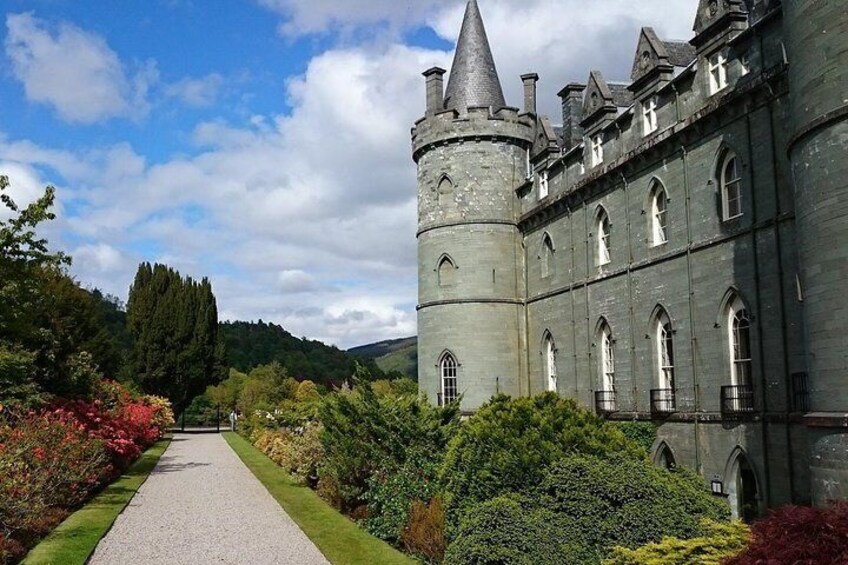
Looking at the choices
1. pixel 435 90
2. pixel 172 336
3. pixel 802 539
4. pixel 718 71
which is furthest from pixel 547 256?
pixel 172 336

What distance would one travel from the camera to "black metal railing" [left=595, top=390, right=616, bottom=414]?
70.7 ft

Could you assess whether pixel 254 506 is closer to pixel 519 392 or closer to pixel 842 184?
pixel 519 392

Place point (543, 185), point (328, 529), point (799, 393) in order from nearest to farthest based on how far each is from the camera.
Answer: point (799, 393)
point (328, 529)
point (543, 185)

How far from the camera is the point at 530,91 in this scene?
1136 inches

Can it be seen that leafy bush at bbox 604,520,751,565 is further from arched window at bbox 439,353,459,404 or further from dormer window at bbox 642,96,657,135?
arched window at bbox 439,353,459,404

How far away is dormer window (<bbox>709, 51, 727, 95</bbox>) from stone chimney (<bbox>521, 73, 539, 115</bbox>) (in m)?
11.0

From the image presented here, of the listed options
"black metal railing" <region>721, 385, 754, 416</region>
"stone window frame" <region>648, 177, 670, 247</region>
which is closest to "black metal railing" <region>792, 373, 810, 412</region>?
"black metal railing" <region>721, 385, 754, 416</region>

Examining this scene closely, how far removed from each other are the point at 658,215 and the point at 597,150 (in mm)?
3517

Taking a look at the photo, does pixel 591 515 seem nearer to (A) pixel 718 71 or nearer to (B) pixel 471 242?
(A) pixel 718 71

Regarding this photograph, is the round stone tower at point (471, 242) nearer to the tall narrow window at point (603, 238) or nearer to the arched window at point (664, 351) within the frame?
the tall narrow window at point (603, 238)

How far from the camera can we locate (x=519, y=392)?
26516 millimetres

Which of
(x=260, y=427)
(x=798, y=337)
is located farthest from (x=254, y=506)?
(x=260, y=427)

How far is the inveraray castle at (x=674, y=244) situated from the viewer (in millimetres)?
11492

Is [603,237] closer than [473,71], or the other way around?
[603,237]
